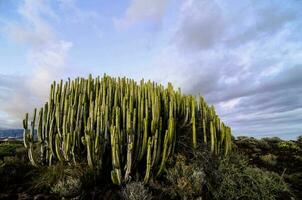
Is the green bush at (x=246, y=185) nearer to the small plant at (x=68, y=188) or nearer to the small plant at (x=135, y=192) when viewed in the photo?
the small plant at (x=135, y=192)

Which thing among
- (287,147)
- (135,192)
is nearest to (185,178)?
(135,192)

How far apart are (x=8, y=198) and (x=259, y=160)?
7.39m

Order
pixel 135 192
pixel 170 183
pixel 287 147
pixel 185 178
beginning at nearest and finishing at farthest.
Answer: pixel 135 192, pixel 185 178, pixel 170 183, pixel 287 147

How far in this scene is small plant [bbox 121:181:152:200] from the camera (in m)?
5.23

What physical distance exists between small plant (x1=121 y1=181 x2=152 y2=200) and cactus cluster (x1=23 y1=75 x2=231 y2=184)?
388mm

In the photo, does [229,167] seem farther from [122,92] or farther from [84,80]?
[84,80]

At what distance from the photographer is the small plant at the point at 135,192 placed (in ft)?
17.1

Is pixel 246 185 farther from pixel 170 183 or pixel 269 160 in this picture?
pixel 269 160

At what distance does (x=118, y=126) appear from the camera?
600cm

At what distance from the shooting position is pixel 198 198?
215 inches

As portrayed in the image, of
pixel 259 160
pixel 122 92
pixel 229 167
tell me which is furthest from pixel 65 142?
pixel 259 160

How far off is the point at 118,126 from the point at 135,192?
56.0 inches

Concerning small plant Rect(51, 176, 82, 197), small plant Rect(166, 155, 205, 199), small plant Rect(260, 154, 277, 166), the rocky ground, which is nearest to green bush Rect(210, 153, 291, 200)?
the rocky ground

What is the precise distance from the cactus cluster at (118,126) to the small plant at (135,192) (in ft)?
1.27
